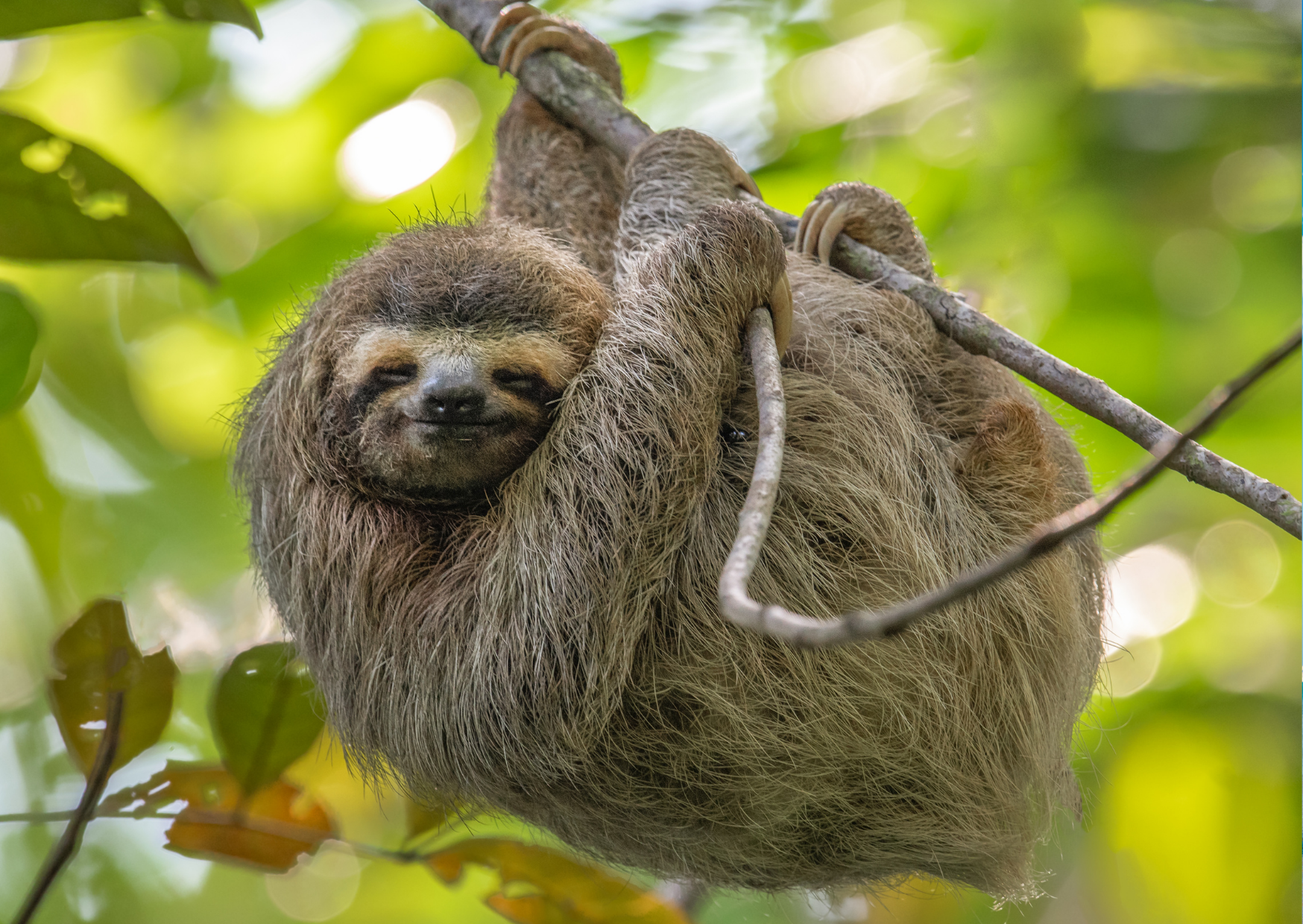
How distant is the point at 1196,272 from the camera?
9055mm

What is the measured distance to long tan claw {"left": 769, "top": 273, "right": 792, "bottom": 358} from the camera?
14.8 feet

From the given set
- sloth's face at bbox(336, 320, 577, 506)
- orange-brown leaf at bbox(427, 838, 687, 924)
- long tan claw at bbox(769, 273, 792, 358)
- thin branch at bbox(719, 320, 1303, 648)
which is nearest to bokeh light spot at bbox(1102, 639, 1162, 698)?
orange-brown leaf at bbox(427, 838, 687, 924)

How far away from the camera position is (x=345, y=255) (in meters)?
8.23

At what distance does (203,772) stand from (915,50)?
730 centimetres

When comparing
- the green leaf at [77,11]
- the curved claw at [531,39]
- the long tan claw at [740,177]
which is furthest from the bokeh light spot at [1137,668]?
the green leaf at [77,11]

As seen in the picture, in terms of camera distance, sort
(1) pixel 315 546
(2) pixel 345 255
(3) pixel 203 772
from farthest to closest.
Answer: (2) pixel 345 255 → (3) pixel 203 772 → (1) pixel 315 546

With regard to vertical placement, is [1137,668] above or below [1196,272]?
below

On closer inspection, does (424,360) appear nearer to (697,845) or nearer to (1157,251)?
(697,845)

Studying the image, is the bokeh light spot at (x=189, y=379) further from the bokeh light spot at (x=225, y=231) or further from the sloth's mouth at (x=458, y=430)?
the sloth's mouth at (x=458, y=430)

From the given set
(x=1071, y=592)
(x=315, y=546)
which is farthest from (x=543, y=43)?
(x=1071, y=592)

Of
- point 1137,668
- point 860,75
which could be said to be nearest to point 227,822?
point 860,75

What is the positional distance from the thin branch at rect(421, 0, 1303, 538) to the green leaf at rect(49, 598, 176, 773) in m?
3.38

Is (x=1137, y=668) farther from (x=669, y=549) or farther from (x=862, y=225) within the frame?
(x=669, y=549)

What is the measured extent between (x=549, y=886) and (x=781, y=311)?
2.99 meters
